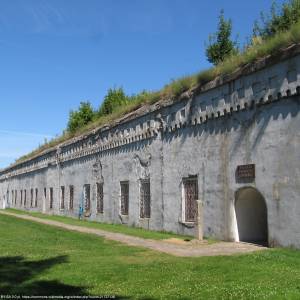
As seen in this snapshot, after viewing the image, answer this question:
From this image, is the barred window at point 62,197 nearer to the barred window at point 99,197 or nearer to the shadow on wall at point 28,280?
the barred window at point 99,197

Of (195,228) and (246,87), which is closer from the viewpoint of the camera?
(246,87)

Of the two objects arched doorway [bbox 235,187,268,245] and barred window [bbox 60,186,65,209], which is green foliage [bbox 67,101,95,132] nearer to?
barred window [bbox 60,186,65,209]

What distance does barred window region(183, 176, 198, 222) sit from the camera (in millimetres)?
15242

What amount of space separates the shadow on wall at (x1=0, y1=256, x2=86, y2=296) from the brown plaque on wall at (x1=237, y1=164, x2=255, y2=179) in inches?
206

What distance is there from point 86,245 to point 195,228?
3.74m

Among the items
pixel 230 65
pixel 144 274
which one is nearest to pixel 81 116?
pixel 230 65

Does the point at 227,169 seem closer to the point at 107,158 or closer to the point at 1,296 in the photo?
the point at 1,296

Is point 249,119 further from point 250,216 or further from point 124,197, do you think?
point 124,197

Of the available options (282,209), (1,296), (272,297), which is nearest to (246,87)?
(282,209)

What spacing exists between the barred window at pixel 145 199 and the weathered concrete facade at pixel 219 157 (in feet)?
0.37

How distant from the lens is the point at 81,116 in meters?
47.3

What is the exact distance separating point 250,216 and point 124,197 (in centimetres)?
787

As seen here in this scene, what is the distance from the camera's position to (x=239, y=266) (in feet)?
28.9

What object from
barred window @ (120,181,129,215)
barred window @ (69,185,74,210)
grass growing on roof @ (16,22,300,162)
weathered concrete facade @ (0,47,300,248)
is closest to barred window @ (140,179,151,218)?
weathered concrete facade @ (0,47,300,248)
